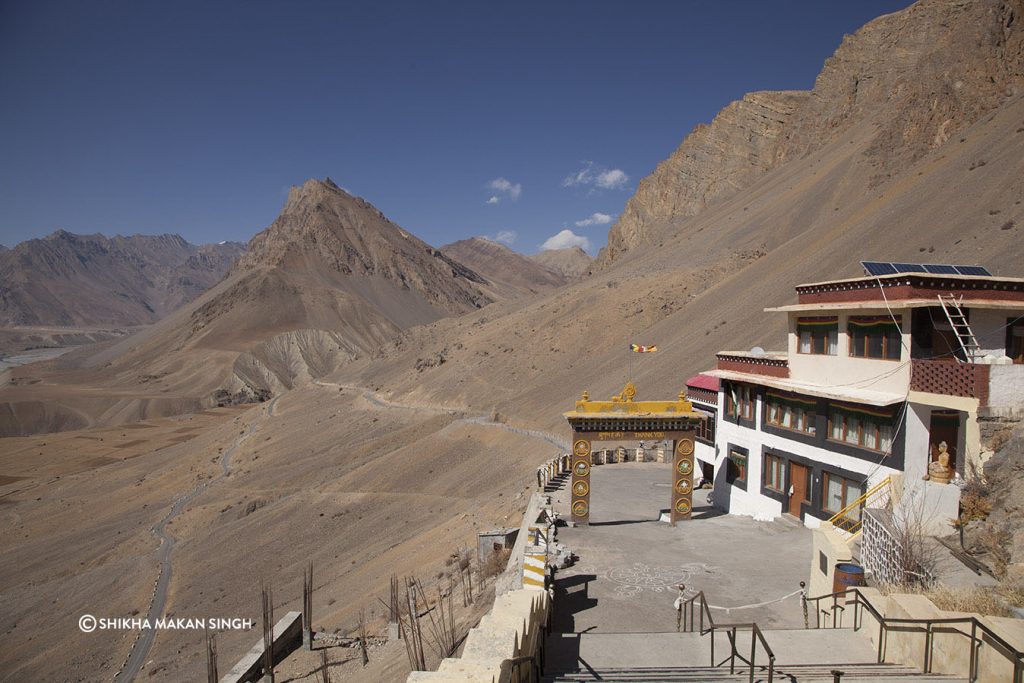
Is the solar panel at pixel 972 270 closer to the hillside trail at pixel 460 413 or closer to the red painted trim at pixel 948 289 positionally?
the red painted trim at pixel 948 289

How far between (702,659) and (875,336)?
31.2 feet

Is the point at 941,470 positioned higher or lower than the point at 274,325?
higher

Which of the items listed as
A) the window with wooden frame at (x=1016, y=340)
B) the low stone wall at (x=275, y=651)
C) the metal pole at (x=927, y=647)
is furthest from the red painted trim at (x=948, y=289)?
the low stone wall at (x=275, y=651)

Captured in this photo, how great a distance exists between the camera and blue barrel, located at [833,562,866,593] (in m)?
9.77

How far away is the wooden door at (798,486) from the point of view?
16.8 m

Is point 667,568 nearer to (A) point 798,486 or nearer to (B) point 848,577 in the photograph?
(B) point 848,577

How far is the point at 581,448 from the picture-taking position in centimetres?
1717

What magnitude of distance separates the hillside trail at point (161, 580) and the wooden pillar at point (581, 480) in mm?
13503

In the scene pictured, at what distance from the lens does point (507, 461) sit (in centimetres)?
3328

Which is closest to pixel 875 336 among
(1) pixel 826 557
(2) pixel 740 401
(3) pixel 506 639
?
(2) pixel 740 401

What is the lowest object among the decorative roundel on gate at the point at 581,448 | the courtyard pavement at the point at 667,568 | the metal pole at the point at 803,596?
the courtyard pavement at the point at 667,568

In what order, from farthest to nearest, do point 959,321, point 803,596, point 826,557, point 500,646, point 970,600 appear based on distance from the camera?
point 959,321 → point 803,596 → point 826,557 → point 970,600 → point 500,646

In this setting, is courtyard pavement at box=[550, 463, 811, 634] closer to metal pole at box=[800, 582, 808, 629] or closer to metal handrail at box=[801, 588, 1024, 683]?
metal pole at box=[800, 582, 808, 629]

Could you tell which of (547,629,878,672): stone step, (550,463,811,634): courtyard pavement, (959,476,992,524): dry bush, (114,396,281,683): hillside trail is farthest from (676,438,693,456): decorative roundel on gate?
(114,396,281,683): hillside trail
